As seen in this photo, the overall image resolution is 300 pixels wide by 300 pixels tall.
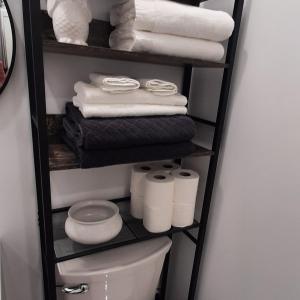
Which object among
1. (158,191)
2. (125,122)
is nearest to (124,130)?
(125,122)

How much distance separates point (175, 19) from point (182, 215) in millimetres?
682

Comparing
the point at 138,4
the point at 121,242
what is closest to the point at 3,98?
the point at 138,4

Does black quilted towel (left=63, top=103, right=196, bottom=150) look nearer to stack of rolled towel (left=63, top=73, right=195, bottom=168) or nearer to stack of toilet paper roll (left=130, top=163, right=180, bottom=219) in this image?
stack of rolled towel (left=63, top=73, right=195, bottom=168)

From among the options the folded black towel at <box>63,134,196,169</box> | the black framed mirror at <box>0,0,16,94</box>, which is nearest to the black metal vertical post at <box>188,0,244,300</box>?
the folded black towel at <box>63,134,196,169</box>

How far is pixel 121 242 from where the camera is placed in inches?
35.1

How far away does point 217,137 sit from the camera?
36.7 inches

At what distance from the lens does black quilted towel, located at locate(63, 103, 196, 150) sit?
68 centimetres

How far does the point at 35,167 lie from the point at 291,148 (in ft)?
2.80

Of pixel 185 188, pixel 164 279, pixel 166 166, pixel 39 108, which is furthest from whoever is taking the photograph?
pixel 164 279

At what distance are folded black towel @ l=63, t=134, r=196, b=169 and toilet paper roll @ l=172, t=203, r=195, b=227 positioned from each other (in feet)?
0.77

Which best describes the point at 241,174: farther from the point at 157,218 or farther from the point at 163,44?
the point at 163,44

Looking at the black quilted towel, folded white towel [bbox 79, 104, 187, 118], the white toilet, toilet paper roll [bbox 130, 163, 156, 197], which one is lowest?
the white toilet

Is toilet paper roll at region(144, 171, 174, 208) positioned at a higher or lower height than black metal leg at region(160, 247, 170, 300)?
higher

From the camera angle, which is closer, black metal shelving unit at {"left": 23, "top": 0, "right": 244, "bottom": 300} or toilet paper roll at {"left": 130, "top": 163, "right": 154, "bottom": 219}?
black metal shelving unit at {"left": 23, "top": 0, "right": 244, "bottom": 300}
